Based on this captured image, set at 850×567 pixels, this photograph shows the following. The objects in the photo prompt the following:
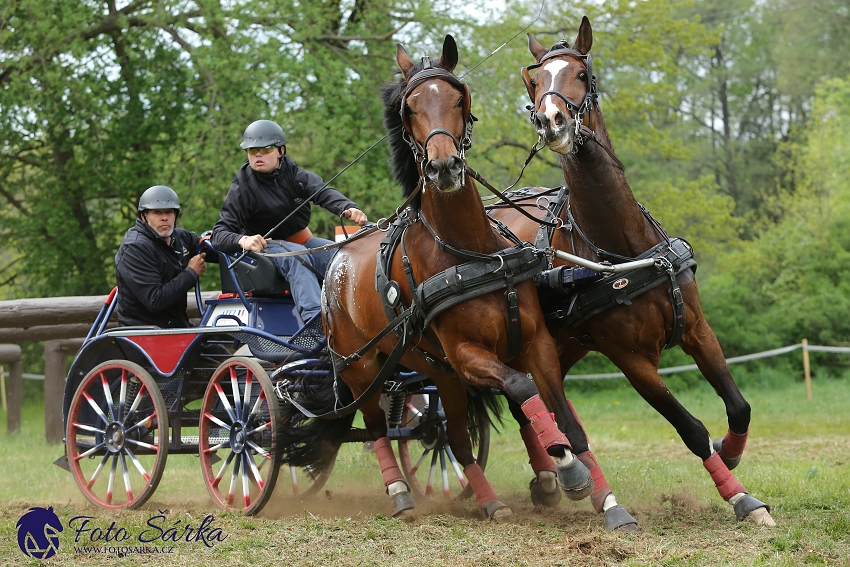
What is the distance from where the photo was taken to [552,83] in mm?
4461

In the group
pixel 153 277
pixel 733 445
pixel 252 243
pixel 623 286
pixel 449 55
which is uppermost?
pixel 449 55

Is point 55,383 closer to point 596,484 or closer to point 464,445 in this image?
point 464,445

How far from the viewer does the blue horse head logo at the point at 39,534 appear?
14.3 ft

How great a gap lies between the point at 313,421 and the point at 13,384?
6644 millimetres

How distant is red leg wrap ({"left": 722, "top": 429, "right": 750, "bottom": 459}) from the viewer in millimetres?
4816

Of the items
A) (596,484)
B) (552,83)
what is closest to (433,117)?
(552,83)

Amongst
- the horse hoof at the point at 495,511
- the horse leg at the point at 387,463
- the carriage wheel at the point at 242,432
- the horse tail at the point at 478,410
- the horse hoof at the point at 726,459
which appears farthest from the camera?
the horse tail at the point at 478,410

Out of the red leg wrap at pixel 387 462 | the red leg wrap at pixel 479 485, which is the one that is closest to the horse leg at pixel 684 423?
the red leg wrap at pixel 479 485

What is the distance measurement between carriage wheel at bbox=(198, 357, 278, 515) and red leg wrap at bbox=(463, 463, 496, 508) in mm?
1106

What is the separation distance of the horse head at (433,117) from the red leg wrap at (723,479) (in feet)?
6.07

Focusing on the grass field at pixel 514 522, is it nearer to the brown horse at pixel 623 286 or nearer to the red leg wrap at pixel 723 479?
the red leg wrap at pixel 723 479

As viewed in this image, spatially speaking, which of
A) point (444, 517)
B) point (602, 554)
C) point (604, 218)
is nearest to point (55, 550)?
point (444, 517)

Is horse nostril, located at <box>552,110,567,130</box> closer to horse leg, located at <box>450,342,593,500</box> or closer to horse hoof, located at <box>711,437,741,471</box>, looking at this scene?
horse leg, located at <box>450,342,593,500</box>

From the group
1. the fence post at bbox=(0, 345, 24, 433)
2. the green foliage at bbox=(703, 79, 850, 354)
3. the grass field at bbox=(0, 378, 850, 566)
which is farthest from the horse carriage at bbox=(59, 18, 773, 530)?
the green foliage at bbox=(703, 79, 850, 354)
